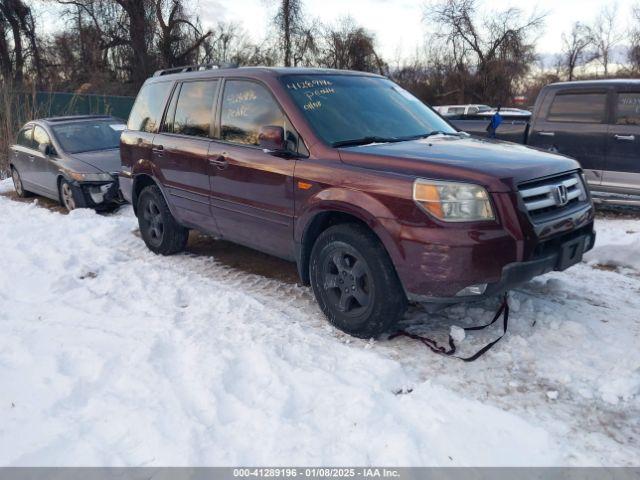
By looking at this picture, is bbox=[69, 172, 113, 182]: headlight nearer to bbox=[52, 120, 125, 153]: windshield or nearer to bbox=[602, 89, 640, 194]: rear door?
bbox=[52, 120, 125, 153]: windshield

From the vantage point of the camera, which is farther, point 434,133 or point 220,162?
point 220,162

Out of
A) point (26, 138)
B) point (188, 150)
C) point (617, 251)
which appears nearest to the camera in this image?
point (188, 150)

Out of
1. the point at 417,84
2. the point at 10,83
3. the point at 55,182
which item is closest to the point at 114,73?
the point at 10,83

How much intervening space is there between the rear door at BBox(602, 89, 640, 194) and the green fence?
14882mm

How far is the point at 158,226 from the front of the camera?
5.98 metres

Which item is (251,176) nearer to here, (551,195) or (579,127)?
(551,195)

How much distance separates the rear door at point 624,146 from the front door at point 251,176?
545cm

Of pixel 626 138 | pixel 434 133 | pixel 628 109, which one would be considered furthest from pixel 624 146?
pixel 434 133

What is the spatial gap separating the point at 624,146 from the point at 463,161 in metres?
5.13

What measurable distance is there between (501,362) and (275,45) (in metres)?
32.6

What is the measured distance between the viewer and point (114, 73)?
97.4 feet

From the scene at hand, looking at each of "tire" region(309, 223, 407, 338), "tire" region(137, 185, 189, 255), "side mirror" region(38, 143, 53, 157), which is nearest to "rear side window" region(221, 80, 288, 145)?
"tire" region(309, 223, 407, 338)

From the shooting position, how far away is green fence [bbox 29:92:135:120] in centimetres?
1757

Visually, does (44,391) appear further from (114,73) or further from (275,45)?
(275,45)
